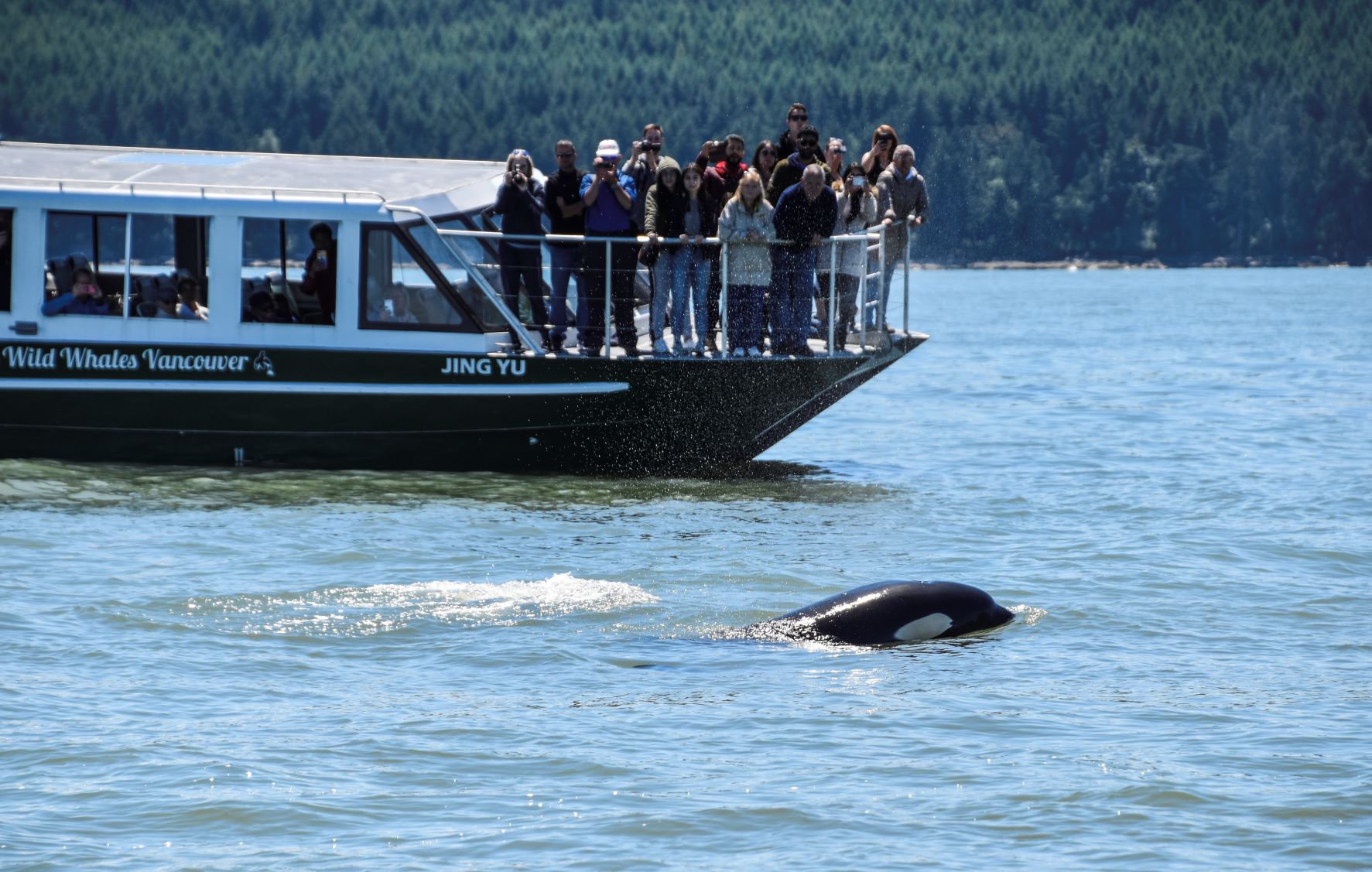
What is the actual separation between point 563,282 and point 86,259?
4.95 metres

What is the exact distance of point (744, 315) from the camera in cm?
1833

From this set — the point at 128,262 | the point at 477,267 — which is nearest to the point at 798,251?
the point at 477,267

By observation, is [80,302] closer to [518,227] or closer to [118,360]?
[118,360]

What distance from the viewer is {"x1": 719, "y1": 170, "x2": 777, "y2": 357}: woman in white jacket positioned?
17812 millimetres

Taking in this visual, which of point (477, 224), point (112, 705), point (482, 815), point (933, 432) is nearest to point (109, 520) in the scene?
point (477, 224)

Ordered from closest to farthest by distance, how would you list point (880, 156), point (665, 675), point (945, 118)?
point (665, 675) → point (880, 156) → point (945, 118)

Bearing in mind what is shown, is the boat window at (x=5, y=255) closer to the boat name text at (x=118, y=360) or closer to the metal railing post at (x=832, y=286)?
the boat name text at (x=118, y=360)

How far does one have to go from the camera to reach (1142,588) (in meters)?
14.4

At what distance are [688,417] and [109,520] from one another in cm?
590

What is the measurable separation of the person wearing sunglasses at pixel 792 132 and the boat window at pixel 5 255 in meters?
7.87

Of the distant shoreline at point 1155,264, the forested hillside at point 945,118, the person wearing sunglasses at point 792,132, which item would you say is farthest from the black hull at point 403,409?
the distant shoreline at point 1155,264

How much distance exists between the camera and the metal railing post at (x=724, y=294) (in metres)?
17.9

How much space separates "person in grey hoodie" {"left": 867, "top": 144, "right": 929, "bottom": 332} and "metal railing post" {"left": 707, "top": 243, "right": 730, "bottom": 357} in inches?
68.6

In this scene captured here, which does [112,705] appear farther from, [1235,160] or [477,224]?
[1235,160]
